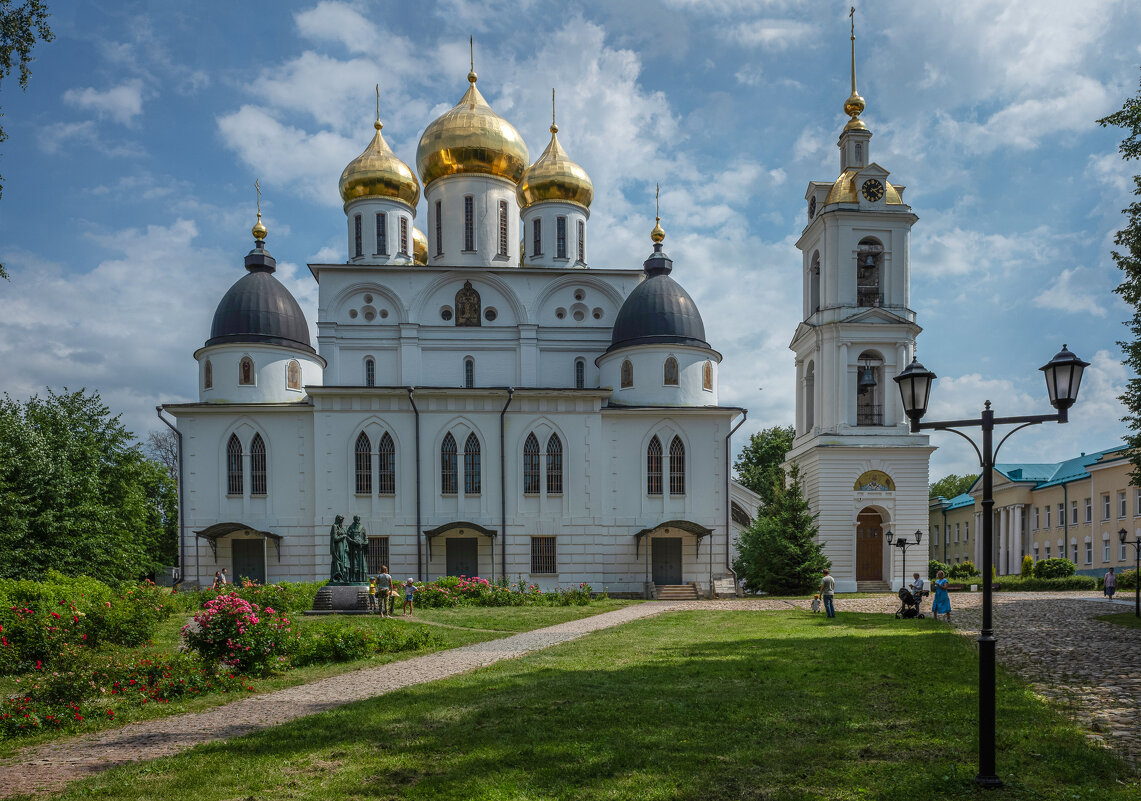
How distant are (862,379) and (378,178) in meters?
19.5

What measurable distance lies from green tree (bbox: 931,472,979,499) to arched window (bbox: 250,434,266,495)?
6374 cm

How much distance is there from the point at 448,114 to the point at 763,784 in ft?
101

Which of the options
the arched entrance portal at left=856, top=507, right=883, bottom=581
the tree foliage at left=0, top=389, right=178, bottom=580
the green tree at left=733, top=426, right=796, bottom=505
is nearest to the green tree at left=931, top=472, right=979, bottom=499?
the green tree at left=733, top=426, right=796, bottom=505

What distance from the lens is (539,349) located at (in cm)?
3073

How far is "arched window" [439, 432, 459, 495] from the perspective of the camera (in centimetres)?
2739

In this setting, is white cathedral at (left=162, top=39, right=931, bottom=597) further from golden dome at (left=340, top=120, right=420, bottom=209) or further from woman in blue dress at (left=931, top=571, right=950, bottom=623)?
woman in blue dress at (left=931, top=571, right=950, bottom=623)

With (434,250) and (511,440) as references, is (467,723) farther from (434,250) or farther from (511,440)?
(434,250)

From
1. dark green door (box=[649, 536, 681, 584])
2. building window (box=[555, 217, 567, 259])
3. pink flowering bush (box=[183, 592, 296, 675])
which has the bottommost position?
dark green door (box=[649, 536, 681, 584])

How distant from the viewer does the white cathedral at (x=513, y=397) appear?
89.0ft

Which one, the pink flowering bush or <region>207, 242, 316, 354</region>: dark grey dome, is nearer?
the pink flowering bush

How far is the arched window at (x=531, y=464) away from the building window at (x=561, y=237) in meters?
8.29

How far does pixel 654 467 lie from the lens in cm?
2820

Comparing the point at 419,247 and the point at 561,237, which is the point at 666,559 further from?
the point at 419,247

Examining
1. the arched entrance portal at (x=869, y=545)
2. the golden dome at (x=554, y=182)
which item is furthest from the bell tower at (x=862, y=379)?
the golden dome at (x=554, y=182)
